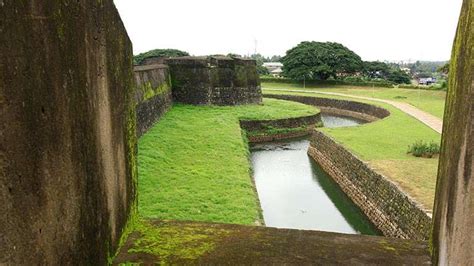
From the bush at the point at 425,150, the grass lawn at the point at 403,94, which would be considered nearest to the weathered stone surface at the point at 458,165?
the bush at the point at 425,150

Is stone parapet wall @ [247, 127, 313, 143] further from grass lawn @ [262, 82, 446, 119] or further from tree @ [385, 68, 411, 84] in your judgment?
tree @ [385, 68, 411, 84]

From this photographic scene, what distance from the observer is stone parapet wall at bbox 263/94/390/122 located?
22.8 m

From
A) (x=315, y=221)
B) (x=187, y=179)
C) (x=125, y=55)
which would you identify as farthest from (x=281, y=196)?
(x=125, y=55)

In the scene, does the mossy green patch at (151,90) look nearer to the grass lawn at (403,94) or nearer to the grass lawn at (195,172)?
the grass lawn at (195,172)

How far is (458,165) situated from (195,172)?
751cm

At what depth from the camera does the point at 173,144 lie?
Answer: 11.6m

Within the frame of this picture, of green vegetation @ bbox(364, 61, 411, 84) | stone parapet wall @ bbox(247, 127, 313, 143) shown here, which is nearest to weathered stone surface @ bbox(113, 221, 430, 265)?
stone parapet wall @ bbox(247, 127, 313, 143)

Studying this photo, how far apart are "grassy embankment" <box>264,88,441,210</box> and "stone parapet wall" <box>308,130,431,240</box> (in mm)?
188

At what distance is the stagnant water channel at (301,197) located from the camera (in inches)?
352

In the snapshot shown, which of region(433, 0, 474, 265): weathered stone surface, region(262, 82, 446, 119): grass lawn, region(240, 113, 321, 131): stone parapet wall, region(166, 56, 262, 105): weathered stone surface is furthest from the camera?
region(262, 82, 446, 119): grass lawn

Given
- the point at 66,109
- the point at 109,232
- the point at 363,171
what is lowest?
the point at 363,171

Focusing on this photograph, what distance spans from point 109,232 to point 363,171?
8108 millimetres

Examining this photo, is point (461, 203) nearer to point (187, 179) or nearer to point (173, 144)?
point (187, 179)

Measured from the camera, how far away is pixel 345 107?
85.8ft
